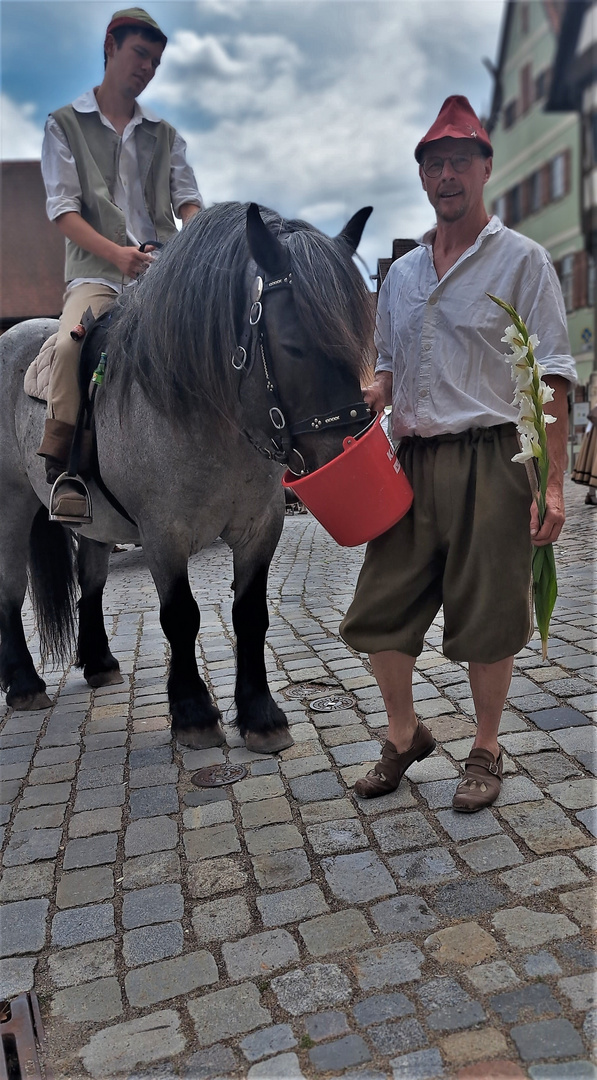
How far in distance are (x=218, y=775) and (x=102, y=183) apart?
2518mm

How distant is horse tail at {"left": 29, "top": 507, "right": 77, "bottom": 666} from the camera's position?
4262 mm

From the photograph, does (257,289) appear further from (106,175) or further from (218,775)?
(218,775)

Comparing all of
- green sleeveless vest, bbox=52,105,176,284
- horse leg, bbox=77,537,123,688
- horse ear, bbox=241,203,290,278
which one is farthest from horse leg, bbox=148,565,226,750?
green sleeveless vest, bbox=52,105,176,284

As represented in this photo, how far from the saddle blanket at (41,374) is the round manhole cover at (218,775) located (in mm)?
1733

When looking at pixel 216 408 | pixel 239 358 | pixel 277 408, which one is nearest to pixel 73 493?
pixel 216 408

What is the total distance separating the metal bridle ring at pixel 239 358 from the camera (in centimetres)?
260

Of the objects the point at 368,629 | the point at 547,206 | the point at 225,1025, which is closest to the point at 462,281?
the point at 368,629

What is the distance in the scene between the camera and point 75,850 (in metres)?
2.63

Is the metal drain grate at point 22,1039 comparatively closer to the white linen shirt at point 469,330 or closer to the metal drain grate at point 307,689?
the white linen shirt at point 469,330

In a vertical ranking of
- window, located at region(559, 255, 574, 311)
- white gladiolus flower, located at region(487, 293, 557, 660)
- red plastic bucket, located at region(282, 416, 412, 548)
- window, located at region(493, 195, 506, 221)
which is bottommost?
red plastic bucket, located at region(282, 416, 412, 548)

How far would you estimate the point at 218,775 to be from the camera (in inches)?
121

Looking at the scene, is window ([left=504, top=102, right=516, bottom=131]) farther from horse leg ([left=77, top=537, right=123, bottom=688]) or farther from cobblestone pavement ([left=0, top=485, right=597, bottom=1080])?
horse leg ([left=77, top=537, right=123, bottom=688])

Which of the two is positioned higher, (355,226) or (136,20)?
(136,20)

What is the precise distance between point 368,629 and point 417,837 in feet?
2.21
